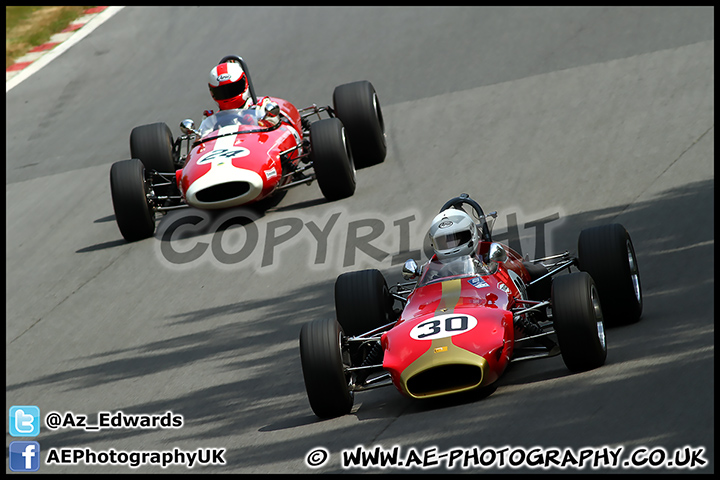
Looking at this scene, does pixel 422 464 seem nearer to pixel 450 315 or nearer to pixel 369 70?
pixel 450 315

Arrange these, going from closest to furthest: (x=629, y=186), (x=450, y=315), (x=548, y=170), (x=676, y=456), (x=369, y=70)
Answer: (x=676, y=456)
(x=450, y=315)
(x=629, y=186)
(x=548, y=170)
(x=369, y=70)

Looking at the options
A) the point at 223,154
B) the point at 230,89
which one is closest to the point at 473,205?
the point at 223,154

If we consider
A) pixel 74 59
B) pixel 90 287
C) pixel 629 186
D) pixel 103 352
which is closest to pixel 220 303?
pixel 103 352

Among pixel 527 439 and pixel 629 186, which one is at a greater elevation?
pixel 629 186

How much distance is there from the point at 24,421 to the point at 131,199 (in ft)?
13.7

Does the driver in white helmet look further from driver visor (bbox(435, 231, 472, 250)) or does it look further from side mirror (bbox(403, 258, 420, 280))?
side mirror (bbox(403, 258, 420, 280))

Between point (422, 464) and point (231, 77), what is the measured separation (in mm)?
8487

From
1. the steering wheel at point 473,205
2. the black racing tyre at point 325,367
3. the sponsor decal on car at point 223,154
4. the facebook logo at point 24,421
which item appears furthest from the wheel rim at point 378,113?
the black racing tyre at point 325,367

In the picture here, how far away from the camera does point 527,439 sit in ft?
20.9

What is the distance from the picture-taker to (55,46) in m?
22.3

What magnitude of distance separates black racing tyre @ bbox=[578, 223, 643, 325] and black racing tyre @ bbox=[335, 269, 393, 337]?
1634mm

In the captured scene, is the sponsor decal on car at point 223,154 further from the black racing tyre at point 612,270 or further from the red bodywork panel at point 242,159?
the black racing tyre at point 612,270

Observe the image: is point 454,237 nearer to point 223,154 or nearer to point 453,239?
point 453,239

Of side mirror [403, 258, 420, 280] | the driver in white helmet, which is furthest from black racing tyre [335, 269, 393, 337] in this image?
the driver in white helmet
